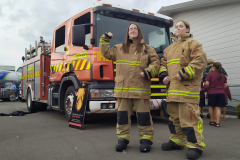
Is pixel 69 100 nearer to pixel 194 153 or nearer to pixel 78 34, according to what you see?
pixel 78 34

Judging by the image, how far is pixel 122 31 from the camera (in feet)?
15.6

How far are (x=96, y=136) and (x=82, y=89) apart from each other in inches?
43.1

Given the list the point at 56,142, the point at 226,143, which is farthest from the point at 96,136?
the point at 226,143

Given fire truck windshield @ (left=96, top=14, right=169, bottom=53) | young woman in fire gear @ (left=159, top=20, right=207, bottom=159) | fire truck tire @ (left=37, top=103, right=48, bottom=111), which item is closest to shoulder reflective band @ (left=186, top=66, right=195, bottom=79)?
young woman in fire gear @ (left=159, top=20, right=207, bottom=159)

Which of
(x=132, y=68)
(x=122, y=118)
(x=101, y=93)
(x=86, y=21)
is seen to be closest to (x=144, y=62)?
(x=132, y=68)

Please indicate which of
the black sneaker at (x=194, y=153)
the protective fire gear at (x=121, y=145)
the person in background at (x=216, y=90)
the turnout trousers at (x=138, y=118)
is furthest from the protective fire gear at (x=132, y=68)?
the person in background at (x=216, y=90)

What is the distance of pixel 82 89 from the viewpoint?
4.62 meters

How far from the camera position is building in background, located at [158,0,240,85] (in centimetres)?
807

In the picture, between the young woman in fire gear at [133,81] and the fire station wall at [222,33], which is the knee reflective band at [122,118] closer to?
the young woman in fire gear at [133,81]

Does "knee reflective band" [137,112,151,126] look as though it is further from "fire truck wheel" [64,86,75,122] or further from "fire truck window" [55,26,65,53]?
"fire truck window" [55,26,65,53]

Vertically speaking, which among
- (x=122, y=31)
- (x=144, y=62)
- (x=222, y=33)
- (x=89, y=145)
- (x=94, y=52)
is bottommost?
(x=89, y=145)

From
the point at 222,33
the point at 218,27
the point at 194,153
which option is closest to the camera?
the point at 194,153

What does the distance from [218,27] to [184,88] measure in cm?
699

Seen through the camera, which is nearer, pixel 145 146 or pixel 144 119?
pixel 145 146
